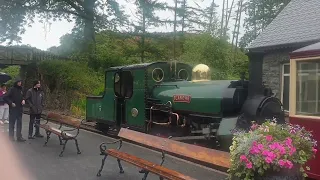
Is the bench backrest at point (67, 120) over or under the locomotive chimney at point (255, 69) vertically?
under

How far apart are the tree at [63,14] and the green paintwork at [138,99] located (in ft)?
55.5

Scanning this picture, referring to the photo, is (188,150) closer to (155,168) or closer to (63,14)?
(155,168)

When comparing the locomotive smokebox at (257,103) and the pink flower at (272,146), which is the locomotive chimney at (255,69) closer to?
the locomotive smokebox at (257,103)

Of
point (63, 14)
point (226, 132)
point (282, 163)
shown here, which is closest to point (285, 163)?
point (282, 163)

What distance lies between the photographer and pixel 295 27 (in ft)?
50.1

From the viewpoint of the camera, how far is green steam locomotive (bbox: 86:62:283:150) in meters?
7.45

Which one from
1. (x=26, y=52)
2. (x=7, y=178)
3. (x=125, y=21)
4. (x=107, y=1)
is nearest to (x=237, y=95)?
(x=7, y=178)

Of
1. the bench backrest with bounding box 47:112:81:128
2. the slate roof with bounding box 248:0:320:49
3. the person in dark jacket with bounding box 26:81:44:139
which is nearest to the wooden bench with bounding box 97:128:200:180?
the bench backrest with bounding box 47:112:81:128

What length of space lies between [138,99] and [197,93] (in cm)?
228

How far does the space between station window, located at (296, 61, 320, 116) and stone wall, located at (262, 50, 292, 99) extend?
940 cm

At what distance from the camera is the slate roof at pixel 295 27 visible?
1396 cm

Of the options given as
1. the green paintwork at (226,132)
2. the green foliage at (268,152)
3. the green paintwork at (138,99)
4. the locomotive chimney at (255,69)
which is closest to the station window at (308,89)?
the locomotive chimney at (255,69)

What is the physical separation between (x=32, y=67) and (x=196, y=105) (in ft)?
74.0

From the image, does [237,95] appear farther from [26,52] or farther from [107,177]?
[26,52]
